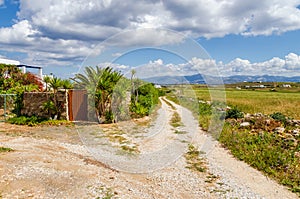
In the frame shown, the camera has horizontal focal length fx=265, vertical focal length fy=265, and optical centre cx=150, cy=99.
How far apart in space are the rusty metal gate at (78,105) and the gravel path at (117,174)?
16.8 feet

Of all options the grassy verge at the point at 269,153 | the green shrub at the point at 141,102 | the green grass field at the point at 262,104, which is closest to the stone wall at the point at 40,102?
the green shrub at the point at 141,102

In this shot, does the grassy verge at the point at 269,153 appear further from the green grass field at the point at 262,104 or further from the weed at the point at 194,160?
the green grass field at the point at 262,104

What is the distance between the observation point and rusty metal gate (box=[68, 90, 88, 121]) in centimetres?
1465

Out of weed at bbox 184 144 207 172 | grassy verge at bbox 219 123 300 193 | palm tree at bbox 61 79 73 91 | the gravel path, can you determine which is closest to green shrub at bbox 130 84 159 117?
palm tree at bbox 61 79 73 91

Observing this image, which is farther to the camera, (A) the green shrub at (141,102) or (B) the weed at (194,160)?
(A) the green shrub at (141,102)

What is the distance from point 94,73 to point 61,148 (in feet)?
22.4

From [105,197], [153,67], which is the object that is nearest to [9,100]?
[153,67]

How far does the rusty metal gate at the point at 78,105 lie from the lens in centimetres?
1465

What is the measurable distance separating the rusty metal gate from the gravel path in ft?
16.8

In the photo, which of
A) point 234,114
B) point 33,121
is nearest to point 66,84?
point 33,121

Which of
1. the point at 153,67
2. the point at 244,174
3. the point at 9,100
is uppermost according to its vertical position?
the point at 153,67

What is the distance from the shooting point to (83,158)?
24.8 ft

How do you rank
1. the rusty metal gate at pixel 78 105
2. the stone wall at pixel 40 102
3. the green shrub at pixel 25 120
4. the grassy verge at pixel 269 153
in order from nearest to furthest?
the grassy verge at pixel 269 153 → the green shrub at pixel 25 120 → the stone wall at pixel 40 102 → the rusty metal gate at pixel 78 105

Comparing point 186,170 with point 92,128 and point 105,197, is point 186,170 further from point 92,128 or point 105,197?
point 92,128
